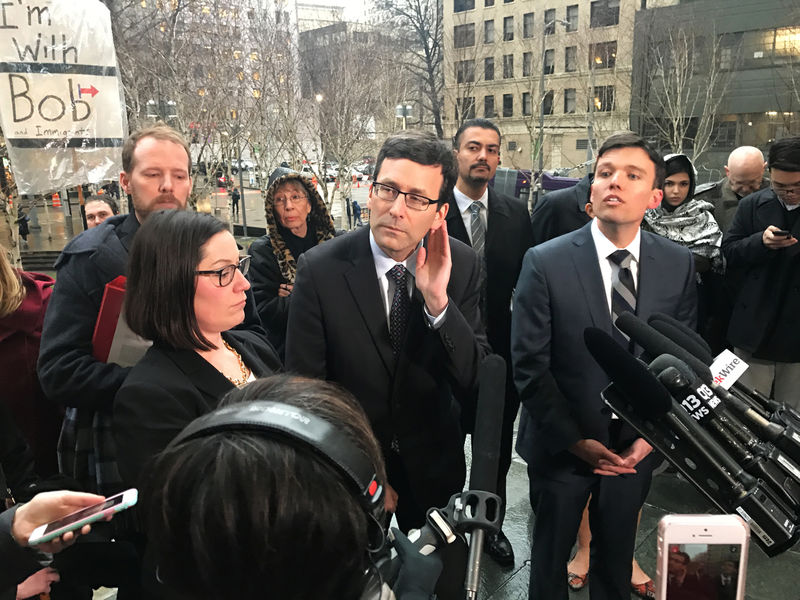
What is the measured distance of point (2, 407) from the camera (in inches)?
82.7

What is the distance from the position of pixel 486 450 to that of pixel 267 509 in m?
0.44

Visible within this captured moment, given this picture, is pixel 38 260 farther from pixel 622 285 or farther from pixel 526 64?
pixel 526 64

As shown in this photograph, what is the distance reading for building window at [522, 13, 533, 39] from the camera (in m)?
35.3

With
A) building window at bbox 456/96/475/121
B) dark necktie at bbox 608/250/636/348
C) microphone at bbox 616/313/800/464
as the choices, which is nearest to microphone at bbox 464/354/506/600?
microphone at bbox 616/313/800/464

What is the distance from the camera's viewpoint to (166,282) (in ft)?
6.07

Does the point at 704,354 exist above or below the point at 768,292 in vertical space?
above

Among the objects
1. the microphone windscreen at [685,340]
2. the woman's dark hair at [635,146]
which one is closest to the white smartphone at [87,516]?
the microphone windscreen at [685,340]

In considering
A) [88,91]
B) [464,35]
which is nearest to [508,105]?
[464,35]

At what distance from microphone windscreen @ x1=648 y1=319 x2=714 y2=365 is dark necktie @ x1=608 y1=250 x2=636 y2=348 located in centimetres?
71

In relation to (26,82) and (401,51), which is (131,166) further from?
(401,51)

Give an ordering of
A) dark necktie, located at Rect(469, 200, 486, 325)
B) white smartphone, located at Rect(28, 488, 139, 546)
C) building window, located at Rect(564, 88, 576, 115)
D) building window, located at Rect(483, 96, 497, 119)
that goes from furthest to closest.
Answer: building window, located at Rect(483, 96, 497, 119) → building window, located at Rect(564, 88, 576, 115) → dark necktie, located at Rect(469, 200, 486, 325) → white smartphone, located at Rect(28, 488, 139, 546)

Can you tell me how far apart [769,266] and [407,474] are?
9.91 feet

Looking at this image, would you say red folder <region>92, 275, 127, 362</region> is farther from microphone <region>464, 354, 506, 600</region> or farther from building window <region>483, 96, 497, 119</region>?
building window <region>483, 96, 497, 119</region>

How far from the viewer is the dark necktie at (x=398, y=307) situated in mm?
2402
